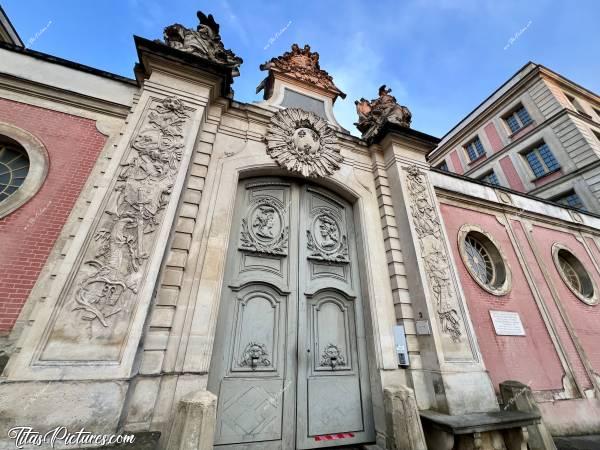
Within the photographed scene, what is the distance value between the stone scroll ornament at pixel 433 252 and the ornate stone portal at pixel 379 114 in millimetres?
1389

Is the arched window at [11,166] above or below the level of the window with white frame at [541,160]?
below

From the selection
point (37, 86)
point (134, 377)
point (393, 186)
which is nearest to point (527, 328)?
point (393, 186)

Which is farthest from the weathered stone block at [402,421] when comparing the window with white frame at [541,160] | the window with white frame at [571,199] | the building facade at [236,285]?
the window with white frame at [541,160]

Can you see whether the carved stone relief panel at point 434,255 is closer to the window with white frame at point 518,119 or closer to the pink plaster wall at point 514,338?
the pink plaster wall at point 514,338

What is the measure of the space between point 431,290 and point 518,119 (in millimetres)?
15997

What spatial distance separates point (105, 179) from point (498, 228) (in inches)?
371

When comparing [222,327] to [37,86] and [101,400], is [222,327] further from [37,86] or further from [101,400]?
[37,86]

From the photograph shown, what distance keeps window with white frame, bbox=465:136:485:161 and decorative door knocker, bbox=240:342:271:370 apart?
1760 centimetres

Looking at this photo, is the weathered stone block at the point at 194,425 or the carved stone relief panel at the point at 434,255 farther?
the carved stone relief panel at the point at 434,255

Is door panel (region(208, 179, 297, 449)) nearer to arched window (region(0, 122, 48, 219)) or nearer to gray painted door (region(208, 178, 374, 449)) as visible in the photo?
gray painted door (region(208, 178, 374, 449))

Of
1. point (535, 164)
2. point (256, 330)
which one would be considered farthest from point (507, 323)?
point (535, 164)

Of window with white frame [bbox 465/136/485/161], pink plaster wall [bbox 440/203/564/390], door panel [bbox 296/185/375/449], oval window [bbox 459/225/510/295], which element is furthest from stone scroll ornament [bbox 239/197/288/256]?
window with white frame [bbox 465/136/485/161]

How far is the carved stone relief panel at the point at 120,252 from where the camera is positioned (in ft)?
8.07

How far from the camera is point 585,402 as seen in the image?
526cm
